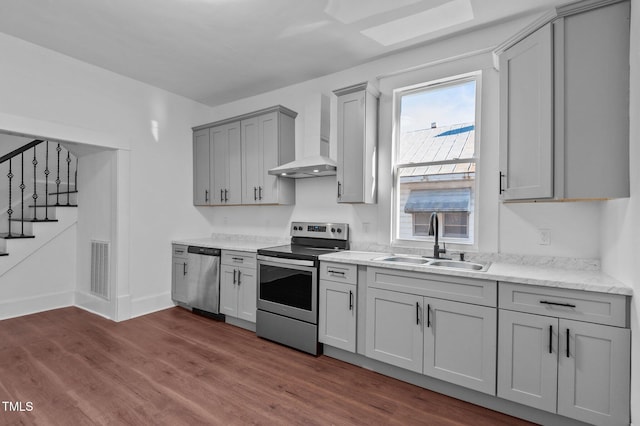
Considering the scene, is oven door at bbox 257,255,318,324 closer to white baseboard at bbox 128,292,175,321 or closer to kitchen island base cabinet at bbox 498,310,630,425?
kitchen island base cabinet at bbox 498,310,630,425

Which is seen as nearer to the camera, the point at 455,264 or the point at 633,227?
the point at 633,227

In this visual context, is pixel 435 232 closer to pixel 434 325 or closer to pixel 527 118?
pixel 434 325

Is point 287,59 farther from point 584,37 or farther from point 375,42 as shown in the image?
point 584,37

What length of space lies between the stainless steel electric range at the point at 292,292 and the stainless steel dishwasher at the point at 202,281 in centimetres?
77

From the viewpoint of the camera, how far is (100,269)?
4059 mm

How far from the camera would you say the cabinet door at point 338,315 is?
2805 mm

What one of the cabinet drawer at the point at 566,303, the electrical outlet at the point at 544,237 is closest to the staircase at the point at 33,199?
the cabinet drawer at the point at 566,303

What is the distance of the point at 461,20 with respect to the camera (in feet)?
8.85

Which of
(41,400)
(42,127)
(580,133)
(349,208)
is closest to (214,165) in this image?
(42,127)

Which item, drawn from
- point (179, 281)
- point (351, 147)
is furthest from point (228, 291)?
point (351, 147)

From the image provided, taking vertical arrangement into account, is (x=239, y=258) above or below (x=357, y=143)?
below

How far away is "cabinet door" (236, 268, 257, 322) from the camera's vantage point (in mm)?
3529

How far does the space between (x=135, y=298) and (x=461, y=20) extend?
459cm

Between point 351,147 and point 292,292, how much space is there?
1561 millimetres
